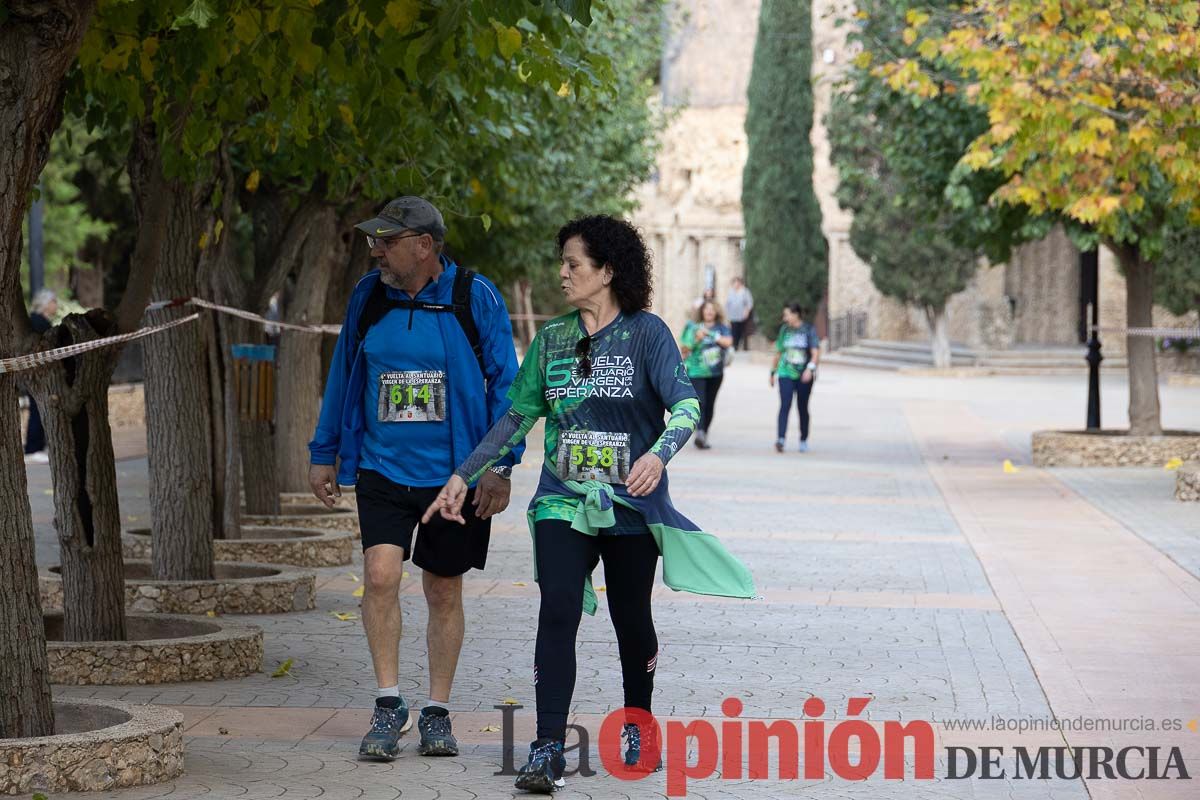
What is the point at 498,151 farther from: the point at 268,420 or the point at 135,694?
the point at 135,694

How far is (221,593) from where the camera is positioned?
955 centimetres

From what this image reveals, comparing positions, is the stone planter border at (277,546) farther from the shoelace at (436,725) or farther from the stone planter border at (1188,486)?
the stone planter border at (1188,486)

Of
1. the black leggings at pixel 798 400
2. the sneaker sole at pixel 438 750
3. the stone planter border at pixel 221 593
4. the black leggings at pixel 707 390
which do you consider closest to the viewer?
the sneaker sole at pixel 438 750

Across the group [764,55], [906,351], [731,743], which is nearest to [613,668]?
[731,743]

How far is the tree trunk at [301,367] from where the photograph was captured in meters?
14.9

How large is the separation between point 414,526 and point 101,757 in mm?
1235

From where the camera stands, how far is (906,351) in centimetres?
4941

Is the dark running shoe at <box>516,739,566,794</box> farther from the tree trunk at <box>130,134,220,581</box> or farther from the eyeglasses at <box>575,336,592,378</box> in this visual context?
the tree trunk at <box>130,134,220,581</box>

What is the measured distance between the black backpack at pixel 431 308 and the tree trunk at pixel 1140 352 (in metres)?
14.2

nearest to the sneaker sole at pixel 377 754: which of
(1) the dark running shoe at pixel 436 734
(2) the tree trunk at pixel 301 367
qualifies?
(1) the dark running shoe at pixel 436 734

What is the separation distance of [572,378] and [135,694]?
8.33 feet

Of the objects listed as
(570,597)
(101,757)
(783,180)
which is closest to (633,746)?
(570,597)

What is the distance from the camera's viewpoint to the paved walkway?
6148 millimetres

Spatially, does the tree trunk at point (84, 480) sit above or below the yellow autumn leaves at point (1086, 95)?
below
